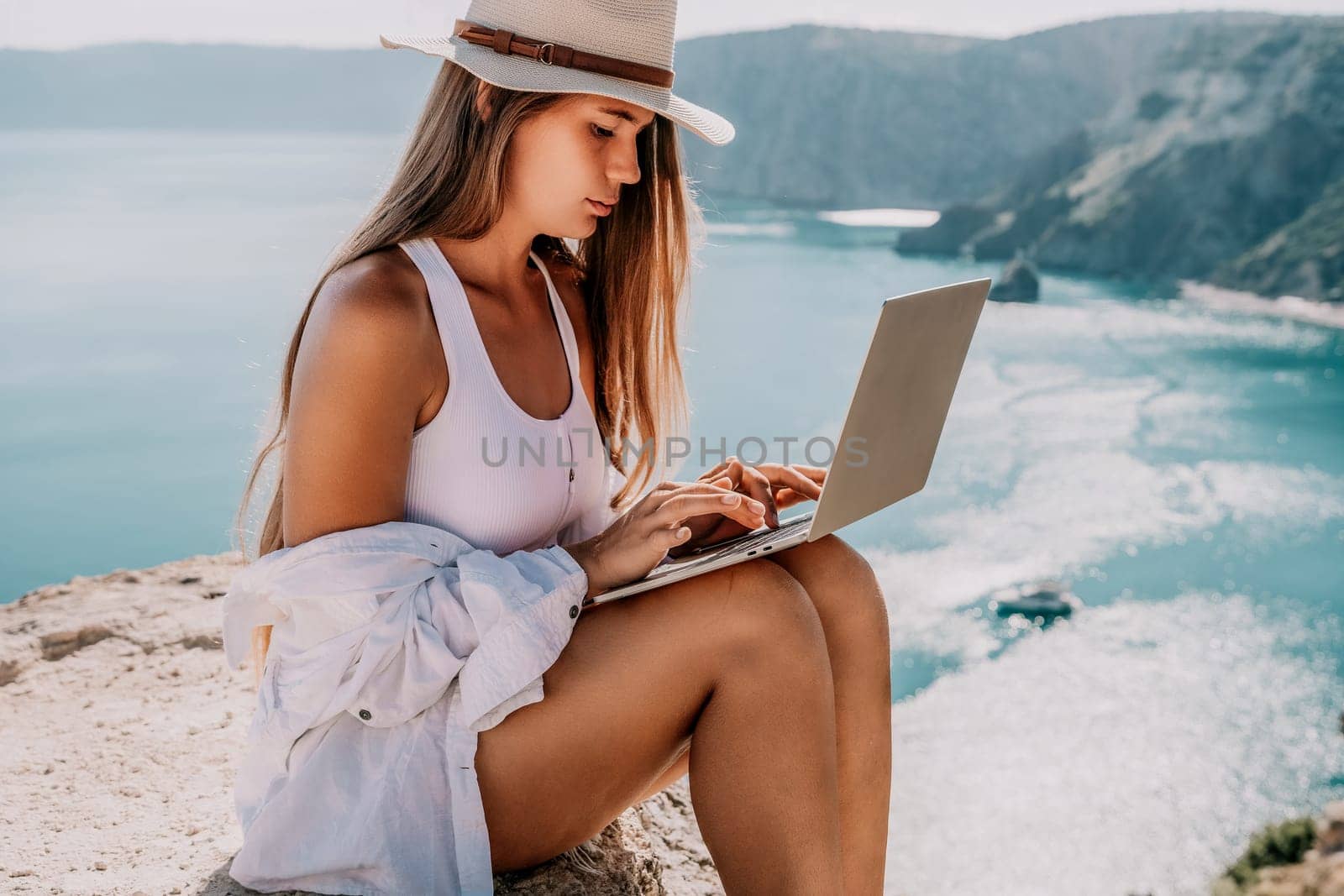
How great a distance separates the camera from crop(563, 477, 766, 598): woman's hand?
109 cm

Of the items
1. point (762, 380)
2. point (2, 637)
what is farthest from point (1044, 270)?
point (2, 637)

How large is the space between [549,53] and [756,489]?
550 millimetres

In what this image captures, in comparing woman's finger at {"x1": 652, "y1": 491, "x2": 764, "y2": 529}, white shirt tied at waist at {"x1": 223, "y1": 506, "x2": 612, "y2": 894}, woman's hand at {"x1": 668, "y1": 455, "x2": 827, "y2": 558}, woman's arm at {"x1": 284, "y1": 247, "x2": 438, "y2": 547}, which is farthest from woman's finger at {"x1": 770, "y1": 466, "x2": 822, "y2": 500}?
woman's arm at {"x1": 284, "y1": 247, "x2": 438, "y2": 547}

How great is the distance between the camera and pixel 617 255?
5.10 ft

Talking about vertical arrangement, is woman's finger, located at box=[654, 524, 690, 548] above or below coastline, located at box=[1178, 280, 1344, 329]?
above

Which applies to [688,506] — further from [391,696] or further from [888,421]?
[391,696]

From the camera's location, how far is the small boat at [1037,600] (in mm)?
22812

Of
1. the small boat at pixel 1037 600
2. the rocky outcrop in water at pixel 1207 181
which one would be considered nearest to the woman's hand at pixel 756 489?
the small boat at pixel 1037 600

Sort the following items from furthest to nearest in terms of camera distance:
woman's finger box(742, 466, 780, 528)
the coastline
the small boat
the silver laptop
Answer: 1. the coastline
2. the small boat
3. woman's finger box(742, 466, 780, 528)
4. the silver laptop

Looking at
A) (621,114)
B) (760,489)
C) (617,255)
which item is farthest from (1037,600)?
(621,114)

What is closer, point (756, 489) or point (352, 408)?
point (352, 408)

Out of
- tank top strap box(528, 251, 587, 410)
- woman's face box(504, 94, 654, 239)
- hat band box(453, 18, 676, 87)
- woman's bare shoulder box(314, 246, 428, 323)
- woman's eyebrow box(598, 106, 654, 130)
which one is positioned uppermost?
hat band box(453, 18, 676, 87)

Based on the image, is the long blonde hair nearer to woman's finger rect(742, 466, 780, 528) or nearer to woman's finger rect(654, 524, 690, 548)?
woman's finger rect(742, 466, 780, 528)

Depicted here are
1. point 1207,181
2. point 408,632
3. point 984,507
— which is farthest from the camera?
point 1207,181
